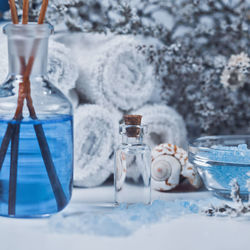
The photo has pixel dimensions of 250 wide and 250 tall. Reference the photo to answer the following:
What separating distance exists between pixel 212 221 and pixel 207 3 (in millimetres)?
561

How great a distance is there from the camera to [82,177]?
84 cm

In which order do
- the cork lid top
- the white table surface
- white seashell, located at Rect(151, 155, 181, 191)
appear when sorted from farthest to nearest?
white seashell, located at Rect(151, 155, 181, 191) < the cork lid top < the white table surface

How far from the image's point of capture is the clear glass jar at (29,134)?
648 mm

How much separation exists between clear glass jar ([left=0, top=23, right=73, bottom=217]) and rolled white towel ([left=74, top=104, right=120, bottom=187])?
159 mm

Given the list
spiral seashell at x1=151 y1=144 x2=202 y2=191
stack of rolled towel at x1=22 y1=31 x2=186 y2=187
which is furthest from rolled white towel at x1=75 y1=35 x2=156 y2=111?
spiral seashell at x1=151 y1=144 x2=202 y2=191

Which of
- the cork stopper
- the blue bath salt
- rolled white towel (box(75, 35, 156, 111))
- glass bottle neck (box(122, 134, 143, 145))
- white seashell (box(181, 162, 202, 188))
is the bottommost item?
white seashell (box(181, 162, 202, 188))

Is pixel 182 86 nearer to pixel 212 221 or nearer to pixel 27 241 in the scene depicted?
pixel 212 221

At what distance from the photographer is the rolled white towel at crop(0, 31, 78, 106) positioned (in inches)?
32.3

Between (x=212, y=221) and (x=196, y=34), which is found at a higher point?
(x=196, y=34)

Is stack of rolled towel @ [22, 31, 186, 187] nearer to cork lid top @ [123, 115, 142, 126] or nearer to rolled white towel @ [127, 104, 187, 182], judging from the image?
rolled white towel @ [127, 104, 187, 182]

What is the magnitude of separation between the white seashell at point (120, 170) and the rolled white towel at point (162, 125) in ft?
0.64

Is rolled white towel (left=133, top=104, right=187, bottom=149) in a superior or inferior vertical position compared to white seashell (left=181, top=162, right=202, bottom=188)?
superior

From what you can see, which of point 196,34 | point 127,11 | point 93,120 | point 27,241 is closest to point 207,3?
point 196,34

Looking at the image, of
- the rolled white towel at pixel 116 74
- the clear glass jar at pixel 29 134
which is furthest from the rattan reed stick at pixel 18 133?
the rolled white towel at pixel 116 74
